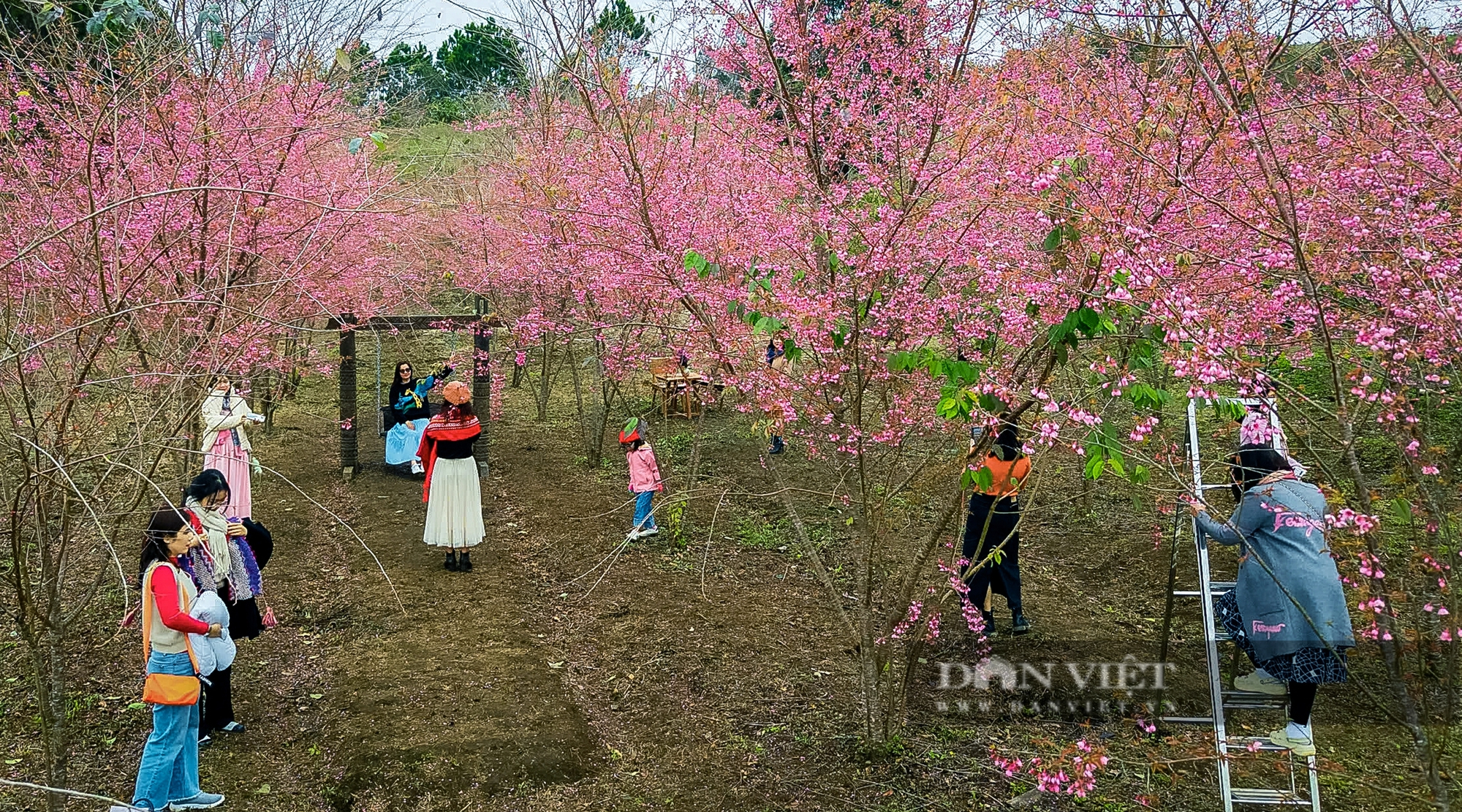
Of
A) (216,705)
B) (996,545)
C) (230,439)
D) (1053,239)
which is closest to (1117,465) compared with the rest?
(1053,239)

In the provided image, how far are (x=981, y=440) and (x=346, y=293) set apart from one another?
8659 millimetres

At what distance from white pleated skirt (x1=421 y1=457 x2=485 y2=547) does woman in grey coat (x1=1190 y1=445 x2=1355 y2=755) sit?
5.75 m

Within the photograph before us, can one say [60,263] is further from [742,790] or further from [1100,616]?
[1100,616]

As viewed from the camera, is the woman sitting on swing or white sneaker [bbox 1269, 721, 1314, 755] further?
the woman sitting on swing

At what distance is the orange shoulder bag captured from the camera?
4.31 meters

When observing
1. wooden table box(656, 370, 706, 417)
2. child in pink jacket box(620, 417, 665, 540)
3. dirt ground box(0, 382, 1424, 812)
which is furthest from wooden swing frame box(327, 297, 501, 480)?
child in pink jacket box(620, 417, 665, 540)

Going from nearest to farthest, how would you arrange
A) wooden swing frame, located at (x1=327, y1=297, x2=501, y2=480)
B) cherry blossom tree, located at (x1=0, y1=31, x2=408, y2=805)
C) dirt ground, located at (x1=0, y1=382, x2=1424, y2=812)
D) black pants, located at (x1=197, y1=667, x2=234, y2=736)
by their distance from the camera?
cherry blossom tree, located at (x1=0, y1=31, x2=408, y2=805) → dirt ground, located at (x1=0, y1=382, x2=1424, y2=812) → black pants, located at (x1=197, y1=667, x2=234, y2=736) → wooden swing frame, located at (x1=327, y1=297, x2=501, y2=480)

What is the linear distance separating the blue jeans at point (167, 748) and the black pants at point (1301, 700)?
4.94 meters

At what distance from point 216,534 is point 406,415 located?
6.10 metres

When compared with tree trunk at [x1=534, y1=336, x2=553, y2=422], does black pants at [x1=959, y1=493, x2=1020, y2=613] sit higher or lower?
lower

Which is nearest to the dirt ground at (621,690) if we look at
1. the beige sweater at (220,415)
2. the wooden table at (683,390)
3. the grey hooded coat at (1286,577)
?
the grey hooded coat at (1286,577)

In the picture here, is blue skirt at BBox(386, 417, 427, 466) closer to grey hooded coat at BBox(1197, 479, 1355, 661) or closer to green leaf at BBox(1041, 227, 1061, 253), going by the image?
green leaf at BBox(1041, 227, 1061, 253)

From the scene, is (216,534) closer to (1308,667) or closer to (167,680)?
(167,680)

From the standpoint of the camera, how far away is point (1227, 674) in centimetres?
536
